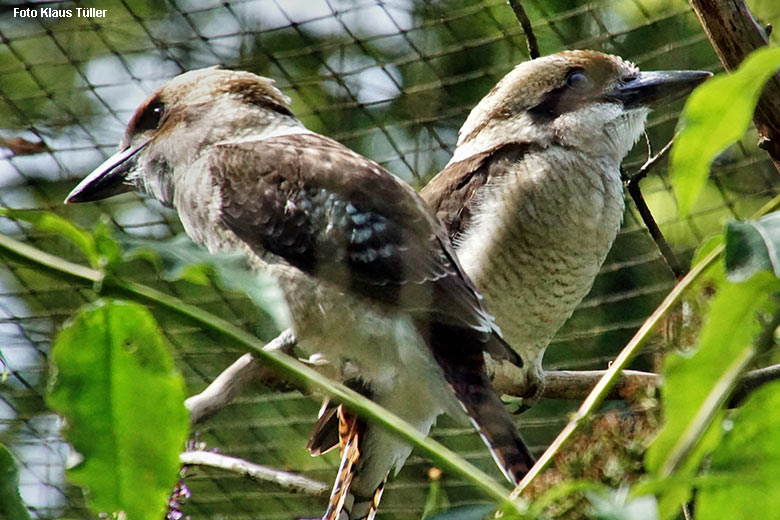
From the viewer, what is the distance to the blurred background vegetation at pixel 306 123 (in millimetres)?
2527

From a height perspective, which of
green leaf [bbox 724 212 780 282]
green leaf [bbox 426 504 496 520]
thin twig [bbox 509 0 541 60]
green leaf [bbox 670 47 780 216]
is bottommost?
thin twig [bbox 509 0 541 60]

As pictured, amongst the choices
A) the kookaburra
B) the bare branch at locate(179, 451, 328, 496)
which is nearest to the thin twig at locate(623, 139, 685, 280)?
the kookaburra

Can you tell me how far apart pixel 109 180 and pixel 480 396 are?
826 mm

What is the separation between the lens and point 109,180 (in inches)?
68.1

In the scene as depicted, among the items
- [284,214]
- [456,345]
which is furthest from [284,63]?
[456,345]

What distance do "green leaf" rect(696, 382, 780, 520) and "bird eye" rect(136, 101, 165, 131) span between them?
153cm

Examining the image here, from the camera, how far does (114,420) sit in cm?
A: 40

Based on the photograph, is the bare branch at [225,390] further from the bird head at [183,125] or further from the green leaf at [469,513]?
the bird head at [183,125]

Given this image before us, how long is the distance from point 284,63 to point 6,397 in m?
1.26

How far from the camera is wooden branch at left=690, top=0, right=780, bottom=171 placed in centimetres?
132

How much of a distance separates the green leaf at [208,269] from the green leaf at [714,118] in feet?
0.52

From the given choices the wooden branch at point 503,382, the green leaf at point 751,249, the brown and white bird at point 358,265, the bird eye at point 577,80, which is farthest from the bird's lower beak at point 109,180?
the green leaf at point 751,249

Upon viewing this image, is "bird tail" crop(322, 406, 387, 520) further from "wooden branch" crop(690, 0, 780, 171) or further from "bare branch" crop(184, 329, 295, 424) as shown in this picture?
"wooden branch" crop(690, 0, 780, 171)

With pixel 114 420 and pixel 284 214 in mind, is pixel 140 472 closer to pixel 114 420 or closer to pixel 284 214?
pixel 114 420
